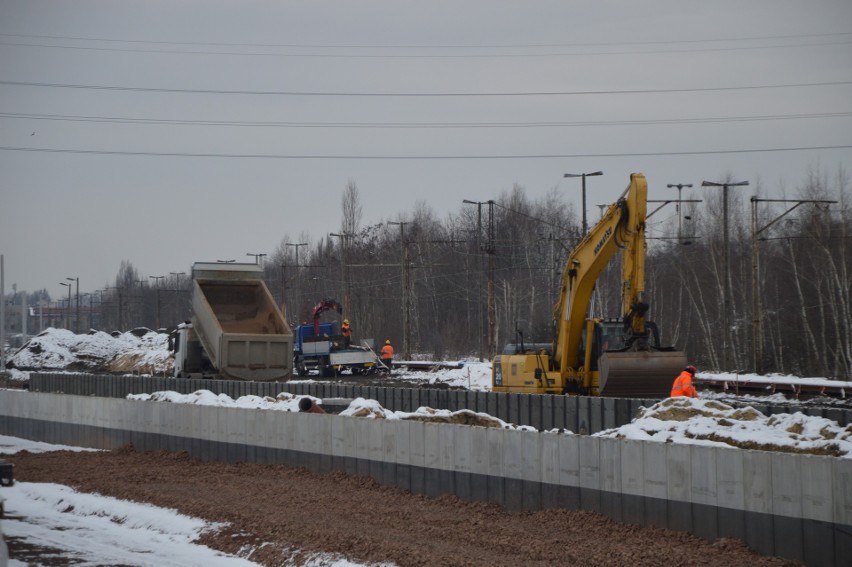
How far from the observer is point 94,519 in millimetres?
17250

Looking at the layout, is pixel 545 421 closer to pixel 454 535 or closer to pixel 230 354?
pixel 454 535

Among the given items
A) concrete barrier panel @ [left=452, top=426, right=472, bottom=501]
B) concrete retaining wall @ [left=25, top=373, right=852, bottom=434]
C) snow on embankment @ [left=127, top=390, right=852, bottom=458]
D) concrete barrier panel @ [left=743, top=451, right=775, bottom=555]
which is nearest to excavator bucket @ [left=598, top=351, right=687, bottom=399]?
concrete retaining wall @ [left=25, top=373, right=852, bottom=434]

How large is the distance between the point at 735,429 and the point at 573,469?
243 cm

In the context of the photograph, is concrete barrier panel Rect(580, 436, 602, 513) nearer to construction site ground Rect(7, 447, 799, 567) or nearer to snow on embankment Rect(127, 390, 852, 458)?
construction site ground Rect(7, 447, 799, 567)

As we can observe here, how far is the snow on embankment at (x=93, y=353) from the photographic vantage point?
66625mm

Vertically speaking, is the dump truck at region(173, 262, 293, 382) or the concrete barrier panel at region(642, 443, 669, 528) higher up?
the dump truck at region(173, 262, 293, 382)

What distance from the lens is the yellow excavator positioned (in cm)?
2303

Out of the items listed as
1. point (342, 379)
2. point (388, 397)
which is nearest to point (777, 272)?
point (342, 379)

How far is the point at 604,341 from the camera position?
85.8 feet

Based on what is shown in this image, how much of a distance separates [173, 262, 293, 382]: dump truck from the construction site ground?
41.7 feet

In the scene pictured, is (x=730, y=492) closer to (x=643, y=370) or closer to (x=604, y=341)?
(x=643, y=370)

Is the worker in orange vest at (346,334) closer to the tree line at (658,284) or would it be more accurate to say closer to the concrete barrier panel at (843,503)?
the tree line at (658,284)

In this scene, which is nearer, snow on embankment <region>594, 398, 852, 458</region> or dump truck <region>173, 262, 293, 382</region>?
snow on embankment <region>594, 398, 852, 458</region>

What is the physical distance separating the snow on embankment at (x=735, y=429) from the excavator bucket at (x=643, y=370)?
5801 mm
